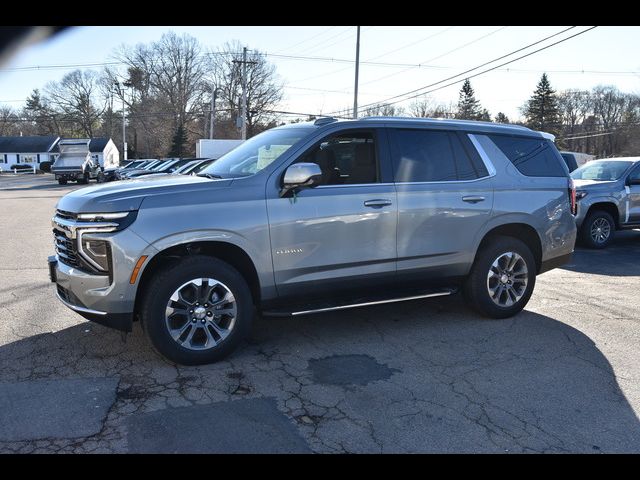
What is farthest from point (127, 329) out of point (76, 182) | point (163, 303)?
point (76, 182)

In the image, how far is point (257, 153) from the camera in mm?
4871

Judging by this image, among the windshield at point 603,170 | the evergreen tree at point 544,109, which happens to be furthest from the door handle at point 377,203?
the evergreen tree at point 544,109

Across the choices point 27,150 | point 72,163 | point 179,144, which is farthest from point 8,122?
point 72,163

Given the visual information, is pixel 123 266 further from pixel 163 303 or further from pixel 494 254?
pixel 494 254

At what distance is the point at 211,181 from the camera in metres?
4.21

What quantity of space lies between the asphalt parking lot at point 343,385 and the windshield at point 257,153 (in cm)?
162

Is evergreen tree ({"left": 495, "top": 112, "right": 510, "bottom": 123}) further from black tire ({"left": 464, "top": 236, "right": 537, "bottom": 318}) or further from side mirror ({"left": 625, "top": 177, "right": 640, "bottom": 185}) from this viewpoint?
black tire ({"left": 464, "top": 236, "right": 537, "bottom": 318})

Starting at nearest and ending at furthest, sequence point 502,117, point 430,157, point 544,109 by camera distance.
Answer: point 430,157 → point 544,109 → point 502,117

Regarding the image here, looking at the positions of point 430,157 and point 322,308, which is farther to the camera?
point 430,157

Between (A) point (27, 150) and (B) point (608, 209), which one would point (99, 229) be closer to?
(B) point (608, 209)

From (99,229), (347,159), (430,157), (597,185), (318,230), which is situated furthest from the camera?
(597,185)

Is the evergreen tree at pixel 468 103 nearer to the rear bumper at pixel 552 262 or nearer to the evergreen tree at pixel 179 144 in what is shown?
the evergreen tree at pixel 179 144

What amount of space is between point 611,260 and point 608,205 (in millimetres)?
1598
